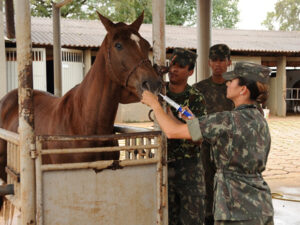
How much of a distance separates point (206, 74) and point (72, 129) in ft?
8.63

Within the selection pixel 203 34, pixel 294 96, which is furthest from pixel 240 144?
pixel 294 96

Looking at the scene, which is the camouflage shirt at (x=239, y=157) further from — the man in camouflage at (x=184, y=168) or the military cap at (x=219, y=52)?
the military cap at (x=219, y=52)

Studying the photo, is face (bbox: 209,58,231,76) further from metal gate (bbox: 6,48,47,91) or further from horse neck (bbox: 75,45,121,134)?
metal gate (bbox: 6,48,47,91)

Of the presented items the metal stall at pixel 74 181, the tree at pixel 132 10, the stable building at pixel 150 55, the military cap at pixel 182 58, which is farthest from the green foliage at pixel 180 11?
the metal stall at pixel 74 181

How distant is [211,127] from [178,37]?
48.8 ft

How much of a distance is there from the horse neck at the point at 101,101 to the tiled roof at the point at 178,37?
976 cm

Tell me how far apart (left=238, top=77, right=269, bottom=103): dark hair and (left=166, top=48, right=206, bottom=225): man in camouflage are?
0.79 m

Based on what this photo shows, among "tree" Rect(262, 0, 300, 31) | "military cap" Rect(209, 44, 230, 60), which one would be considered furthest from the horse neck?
"tree" Rect(262, 0, 300, 31)

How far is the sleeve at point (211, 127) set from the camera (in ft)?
6.32

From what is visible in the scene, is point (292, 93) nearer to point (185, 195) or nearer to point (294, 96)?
point (294, 96)

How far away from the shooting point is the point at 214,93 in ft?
12.4

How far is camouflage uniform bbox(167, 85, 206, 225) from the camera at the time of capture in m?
2.70

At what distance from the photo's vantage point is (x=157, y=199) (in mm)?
2184

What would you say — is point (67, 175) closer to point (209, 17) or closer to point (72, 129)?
point (72, 129)
